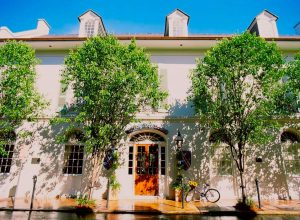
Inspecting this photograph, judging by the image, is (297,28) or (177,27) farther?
(297,28)

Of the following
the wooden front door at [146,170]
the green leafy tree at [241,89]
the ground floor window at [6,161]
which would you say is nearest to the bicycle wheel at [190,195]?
the wooden front door at [146,170]

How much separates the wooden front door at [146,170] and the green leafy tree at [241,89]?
11.5ft

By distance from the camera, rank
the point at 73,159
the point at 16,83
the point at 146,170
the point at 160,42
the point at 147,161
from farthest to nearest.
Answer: the point at 160,42 < the point at 73,159 < the point at 147,161 < the point at 146,170 < the point at 16,83

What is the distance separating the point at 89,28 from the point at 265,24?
35.7 ft

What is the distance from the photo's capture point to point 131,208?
9398 mm

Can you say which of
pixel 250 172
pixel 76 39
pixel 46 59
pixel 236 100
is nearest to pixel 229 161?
pixel 250 172

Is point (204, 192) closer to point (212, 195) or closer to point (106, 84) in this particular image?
point (212, 195)

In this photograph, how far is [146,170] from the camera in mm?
12273

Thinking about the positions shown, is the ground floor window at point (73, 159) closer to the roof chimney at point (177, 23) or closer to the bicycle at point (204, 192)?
the bicycle at point (204, 192)

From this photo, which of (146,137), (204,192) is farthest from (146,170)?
(204,192)

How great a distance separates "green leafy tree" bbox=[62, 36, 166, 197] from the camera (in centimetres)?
996

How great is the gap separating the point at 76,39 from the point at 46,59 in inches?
94.2

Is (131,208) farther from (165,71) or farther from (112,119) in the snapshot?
(165,71)

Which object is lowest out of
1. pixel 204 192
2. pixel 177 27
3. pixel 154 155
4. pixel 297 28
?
pixel 204 192
